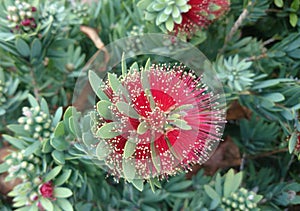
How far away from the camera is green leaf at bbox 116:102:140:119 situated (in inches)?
21.2

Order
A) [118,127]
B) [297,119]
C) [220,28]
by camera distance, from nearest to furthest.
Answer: [118,127], [297,119], [220,28]

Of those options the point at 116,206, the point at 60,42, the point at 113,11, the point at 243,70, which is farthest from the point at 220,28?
the point at 116,206

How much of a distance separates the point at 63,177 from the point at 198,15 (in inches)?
17.7

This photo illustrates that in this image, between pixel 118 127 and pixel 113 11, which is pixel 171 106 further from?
pixel 113 11

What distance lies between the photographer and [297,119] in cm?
78

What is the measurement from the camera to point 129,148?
548mm

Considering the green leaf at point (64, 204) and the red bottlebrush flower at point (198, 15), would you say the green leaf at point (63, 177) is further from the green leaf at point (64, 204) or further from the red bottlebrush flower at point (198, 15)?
the red bottlebrush flower at point (198, 15)

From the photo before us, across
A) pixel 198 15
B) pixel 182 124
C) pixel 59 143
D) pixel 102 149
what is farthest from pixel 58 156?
pixel 198 15

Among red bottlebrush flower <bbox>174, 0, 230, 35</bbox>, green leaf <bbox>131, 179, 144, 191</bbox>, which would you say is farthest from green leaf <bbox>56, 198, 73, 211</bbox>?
red bottlebrush flower <bbox>174, 0, 230, 35</bbox>

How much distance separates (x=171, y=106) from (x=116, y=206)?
0.41m

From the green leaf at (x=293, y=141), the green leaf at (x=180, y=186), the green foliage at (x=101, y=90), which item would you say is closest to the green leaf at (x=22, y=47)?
the green foliage at (x=101, y=90)

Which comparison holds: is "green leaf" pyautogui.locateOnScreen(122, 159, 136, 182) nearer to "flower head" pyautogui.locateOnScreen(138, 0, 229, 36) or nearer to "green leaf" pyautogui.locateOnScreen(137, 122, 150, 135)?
"green leaf" pyautogui.locateOnScreen(137, 122, 150, 135)

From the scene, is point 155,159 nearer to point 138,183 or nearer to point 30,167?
point 138,183

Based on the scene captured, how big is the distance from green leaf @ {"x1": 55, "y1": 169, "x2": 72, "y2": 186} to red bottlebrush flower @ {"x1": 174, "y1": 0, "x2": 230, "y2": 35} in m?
0.38
